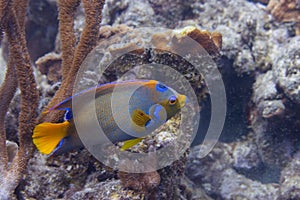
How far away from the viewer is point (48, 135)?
2088mm

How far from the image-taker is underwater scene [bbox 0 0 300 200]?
7.16 feet

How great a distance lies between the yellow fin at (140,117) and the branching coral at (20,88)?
1.02 m

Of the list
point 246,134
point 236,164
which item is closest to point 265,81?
point 246,134

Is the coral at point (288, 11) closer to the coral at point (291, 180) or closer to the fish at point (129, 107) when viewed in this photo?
the coral at point (291, 180)

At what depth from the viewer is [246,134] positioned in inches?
194

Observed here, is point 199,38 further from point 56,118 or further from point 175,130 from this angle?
point 56,118

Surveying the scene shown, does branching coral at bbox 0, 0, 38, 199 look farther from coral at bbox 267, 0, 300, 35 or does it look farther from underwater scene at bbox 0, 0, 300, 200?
coral at bbox 267, 0, 300, 35

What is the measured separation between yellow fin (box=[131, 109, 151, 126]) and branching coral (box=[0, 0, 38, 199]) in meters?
1.02

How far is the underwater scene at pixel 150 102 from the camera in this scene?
7.16 feet

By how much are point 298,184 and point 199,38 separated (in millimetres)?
2372

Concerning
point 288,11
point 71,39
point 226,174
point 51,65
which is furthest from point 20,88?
point 288,11

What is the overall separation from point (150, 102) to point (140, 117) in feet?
0.43

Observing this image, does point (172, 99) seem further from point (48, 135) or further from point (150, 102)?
point (48, 135)

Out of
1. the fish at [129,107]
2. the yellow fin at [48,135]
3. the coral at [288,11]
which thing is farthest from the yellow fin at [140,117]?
the coral at [288,11]
